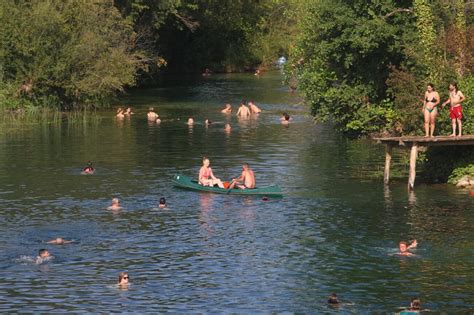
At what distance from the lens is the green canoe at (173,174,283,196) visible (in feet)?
133

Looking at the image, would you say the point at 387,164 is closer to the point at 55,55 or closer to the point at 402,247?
the point at 402,247

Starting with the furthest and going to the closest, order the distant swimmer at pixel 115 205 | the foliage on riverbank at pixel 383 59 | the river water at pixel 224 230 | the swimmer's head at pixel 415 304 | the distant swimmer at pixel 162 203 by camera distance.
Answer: the foliage on riverbank at pixel 383 59 < the distant swimmer at pixel 162 203 < the distant swimmer at pixel 115 205 < the river water at pixel 224 230 < the swimmer's head at pixel 415 304

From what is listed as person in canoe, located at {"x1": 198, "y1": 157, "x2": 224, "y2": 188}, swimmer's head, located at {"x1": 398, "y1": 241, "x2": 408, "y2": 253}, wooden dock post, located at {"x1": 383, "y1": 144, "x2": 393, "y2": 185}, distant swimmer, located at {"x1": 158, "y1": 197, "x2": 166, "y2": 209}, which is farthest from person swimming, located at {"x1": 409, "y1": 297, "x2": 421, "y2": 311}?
wooden dock post, located at {"x1": 383, "y1": 144, "x2": 393, "y2": 185}

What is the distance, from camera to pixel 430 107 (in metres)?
41.0

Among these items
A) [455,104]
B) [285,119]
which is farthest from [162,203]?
[285,119]

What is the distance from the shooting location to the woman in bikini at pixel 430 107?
41000 millimetres

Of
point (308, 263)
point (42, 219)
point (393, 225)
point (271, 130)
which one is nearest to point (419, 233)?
point (393, 225)

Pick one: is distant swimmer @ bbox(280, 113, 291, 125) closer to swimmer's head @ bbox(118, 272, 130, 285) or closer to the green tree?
the green tree

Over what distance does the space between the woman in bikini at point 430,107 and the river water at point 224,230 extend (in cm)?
251

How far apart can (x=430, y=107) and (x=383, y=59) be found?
10.4 m

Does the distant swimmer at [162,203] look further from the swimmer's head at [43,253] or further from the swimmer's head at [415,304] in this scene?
the swimmer's head at [415,304]

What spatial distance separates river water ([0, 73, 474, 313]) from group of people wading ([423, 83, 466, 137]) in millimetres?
2545

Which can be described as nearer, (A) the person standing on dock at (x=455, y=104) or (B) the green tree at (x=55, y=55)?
(A) the person standing on dock at (x=455, y=104)

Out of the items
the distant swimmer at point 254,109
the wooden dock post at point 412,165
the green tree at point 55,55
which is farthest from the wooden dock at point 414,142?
the green tree at point 55,55
